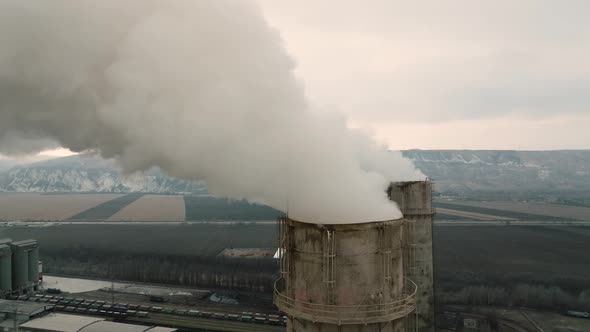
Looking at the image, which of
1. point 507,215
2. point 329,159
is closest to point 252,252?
point 329,159

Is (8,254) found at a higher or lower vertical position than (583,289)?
higher

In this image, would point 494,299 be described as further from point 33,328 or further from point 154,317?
point 33,328

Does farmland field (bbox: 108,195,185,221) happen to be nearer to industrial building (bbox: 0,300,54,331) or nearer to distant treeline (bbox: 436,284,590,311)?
distant treeline (bbox: 436,284,590,311)

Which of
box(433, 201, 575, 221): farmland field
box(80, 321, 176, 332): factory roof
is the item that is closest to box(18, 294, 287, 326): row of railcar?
box(80, 321, 176, 332): factory roof

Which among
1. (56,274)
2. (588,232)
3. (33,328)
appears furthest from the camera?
(588,232)

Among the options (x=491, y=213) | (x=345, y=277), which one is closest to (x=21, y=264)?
(x=345, y=277)

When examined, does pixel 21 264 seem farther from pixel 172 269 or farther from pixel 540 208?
pixel 540 208

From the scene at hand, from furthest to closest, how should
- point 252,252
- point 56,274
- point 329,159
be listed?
1. point 252,252
2. point 56,274
3. point 329,159
